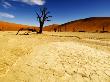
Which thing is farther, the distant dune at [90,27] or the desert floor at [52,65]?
the distant dune at [90,27]

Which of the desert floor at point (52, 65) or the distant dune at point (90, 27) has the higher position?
the distant dune at point (90, 27)

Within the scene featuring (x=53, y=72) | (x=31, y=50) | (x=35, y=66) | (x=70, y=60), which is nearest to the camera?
(x=53, y=72)

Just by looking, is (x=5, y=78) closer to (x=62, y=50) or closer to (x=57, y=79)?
(x=57, y=79)

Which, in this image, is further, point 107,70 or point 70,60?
point 70,60

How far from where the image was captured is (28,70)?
354 inches

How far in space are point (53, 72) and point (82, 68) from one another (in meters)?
1.54

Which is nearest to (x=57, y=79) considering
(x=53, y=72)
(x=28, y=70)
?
(x=53, y=72)

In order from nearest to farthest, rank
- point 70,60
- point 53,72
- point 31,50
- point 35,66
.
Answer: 1. point 53,72
2. point 35,66
3. point 70,60
4. point 31,50

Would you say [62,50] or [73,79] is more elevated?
[62,50]

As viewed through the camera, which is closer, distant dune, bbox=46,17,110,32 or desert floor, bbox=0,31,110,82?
desert floor, bbox=0,31,110,82

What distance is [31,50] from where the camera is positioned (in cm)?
1218

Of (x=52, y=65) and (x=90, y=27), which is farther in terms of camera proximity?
(x=90, y=27)

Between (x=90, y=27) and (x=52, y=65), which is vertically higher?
(x=90, y=27)

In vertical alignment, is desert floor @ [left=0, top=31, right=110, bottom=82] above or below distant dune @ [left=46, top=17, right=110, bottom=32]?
below
